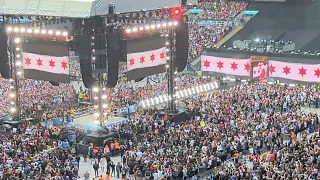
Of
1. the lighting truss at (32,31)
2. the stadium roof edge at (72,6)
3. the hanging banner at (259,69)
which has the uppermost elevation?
the stadium roof edge at (72,6)

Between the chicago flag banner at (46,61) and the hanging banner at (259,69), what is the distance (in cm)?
1318

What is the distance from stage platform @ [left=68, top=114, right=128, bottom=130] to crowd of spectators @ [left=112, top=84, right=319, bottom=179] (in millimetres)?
1315

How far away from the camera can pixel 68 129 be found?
37.3 metres

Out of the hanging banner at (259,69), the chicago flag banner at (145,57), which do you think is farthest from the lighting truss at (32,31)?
the hanging banner at (259,69)

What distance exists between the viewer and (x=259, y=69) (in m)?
43.8

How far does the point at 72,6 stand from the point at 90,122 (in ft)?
24.2

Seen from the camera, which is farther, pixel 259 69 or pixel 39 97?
pixel 39 97

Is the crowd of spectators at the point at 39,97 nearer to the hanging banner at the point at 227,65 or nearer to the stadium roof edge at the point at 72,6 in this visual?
the stadium roof edge at the point at 72,6

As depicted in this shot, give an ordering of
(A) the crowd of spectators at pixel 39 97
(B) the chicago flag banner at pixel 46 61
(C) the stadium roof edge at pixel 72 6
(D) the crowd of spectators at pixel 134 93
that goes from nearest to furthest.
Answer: (C) the stadium roof edge at pixel 72 6 < (B) the chicago flag banner at pixel 46 61 < (A) the crowd of spectators at pixel 39 97 < (D) the crowd of spectators at pixel 134 93

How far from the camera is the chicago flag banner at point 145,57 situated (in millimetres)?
37781

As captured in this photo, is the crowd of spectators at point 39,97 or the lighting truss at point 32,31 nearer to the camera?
the lighting truss at point 32,31

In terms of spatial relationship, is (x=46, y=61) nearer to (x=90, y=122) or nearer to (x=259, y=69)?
(x=90, y=122)

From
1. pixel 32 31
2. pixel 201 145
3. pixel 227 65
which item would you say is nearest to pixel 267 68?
pixel 227 65

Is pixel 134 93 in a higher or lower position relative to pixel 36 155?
lower
